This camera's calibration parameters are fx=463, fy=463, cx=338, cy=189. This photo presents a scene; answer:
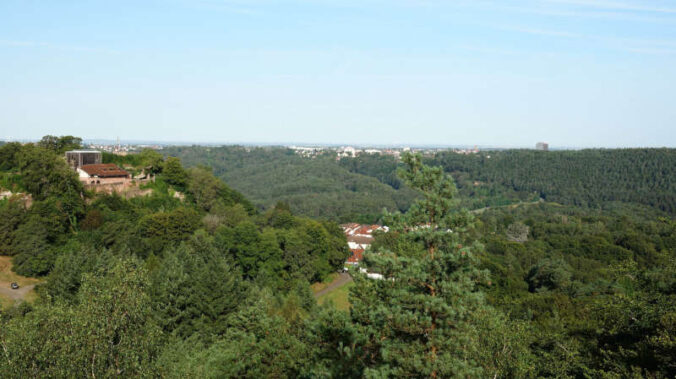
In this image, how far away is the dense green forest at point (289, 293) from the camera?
9.80 meters

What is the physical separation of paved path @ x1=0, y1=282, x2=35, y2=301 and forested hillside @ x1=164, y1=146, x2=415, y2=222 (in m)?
70.8

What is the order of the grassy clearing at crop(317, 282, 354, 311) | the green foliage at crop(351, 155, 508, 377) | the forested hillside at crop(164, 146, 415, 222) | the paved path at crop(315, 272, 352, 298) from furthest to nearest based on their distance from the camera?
1. the forested hillside at crop(164, 146, 415, 222)
2. the paved path at crop(315, 272, 352, 298)
3. the grassy clearing at crop(317, 282, 354, 311)
4. the green foliage at crop(351, 155, 508, 377)

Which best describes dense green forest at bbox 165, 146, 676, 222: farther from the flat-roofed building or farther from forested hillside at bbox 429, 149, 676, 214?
the flat-roofed building

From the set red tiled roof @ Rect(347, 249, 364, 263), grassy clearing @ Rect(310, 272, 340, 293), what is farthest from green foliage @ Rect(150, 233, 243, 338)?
red tiled roof @ Rect(347, 249, 364, 263)

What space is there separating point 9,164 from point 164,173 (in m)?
14.3

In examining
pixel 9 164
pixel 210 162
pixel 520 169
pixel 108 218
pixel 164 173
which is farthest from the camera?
pixel 210 162

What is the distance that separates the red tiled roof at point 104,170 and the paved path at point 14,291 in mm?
15240

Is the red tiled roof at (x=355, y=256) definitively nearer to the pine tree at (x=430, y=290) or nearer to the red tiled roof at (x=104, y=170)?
the red tiled roof at (x=104, y=170)

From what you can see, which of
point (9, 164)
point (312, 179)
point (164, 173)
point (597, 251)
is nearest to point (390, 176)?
point (312, 179)

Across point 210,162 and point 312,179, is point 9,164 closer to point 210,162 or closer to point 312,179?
point 312,179

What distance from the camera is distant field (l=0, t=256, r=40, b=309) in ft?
100

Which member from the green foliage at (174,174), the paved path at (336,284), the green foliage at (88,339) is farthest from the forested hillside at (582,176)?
the green foliage at (88,339)

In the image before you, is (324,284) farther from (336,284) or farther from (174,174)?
(174,174)

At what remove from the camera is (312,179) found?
519 feet
